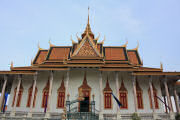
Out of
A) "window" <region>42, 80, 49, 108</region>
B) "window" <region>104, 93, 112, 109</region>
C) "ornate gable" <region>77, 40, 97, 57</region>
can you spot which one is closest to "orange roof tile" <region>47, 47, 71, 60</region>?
"ornate gable" <region>77, 40, 97, 57</region>

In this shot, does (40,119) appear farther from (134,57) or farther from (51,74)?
(134,57)

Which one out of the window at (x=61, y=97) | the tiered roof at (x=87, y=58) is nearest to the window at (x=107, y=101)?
the tiered roof at (x=87, y=58)

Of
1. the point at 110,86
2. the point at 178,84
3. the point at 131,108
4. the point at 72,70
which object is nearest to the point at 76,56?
the point at 72,70

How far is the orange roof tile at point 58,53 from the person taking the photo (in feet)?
62.1

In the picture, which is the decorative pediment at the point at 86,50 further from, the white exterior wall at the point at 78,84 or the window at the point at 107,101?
the window at the point at 107,101

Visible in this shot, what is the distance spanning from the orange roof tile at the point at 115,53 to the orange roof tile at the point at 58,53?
185 inches

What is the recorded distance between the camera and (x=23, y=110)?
16.5 m

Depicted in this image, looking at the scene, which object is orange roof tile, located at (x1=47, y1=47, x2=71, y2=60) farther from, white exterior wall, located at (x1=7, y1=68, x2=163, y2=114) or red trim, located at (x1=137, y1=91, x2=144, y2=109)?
red trim, located at (x1=137, y1=91, x2=144, y2=109)

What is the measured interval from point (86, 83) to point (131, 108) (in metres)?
5.04

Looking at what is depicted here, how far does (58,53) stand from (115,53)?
676 cm

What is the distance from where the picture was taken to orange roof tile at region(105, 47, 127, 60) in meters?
18.4

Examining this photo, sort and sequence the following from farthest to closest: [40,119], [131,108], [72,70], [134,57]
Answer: [134,57] → [72,70] → [131,108] → [40,119]

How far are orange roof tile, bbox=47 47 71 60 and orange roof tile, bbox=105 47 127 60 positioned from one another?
185 inches

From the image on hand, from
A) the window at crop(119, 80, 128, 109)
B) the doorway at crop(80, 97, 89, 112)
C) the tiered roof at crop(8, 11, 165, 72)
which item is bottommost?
the doorway at crop(80, 97, 89, 112)
